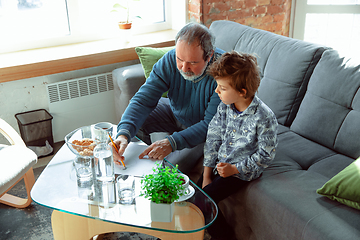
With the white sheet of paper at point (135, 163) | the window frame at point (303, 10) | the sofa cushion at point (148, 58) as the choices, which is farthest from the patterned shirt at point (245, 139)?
the window frame at point (303, 10)

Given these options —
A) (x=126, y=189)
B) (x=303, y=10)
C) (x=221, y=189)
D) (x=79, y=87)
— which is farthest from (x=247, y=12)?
(x=126, y=189)

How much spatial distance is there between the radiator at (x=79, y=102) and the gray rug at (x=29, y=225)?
83 centimetres

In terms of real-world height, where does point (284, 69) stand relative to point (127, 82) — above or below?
above

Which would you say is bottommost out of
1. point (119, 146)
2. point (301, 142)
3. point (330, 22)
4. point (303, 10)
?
point (301, 142)

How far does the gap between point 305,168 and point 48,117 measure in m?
1.91

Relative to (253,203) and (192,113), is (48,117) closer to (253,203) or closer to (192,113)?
(192,113)

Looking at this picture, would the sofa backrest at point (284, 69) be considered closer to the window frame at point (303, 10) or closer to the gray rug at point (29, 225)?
the gray rug at point (29, 225)

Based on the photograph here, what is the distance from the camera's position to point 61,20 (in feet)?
9.37

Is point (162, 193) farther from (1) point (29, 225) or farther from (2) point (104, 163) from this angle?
(1) point (29, 225)

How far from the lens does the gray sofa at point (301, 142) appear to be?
1.36 metres

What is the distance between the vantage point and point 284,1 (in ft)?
10.8

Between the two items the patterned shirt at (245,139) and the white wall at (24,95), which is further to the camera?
the white wall at (24,95)

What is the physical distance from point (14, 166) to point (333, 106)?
1.73m

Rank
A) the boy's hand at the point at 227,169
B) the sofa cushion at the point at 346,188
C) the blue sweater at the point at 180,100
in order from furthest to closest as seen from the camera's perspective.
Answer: the blue sweater at the point at 180,100
the boy's hand at the point at 227,169
the sofa cushion at the point at 346,188
